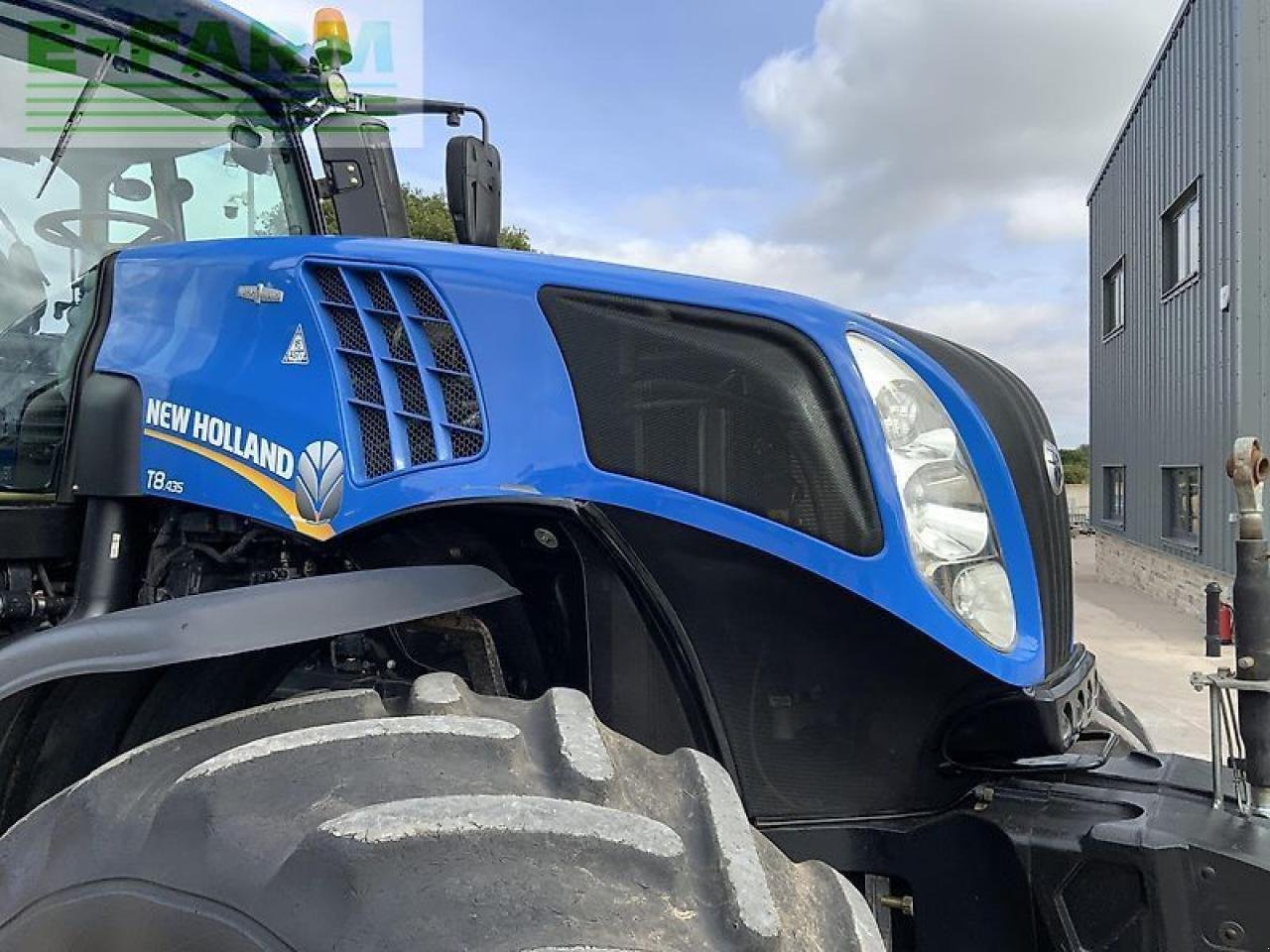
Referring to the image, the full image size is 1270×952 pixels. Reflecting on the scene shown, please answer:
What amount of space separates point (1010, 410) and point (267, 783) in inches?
52.7

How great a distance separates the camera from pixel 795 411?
1.59 m

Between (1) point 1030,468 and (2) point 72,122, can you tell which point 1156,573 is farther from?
(2) point 72,122

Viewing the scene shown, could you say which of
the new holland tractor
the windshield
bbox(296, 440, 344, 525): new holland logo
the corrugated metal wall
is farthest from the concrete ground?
the windshield

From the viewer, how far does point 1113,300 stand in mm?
16875

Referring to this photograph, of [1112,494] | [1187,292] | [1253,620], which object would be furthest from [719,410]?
[1112,494]

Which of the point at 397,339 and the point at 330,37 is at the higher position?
the point at 330,37

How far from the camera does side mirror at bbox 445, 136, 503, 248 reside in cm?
218

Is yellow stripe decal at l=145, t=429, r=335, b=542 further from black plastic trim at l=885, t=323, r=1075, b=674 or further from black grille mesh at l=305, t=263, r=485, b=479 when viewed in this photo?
black plastic trim at l=885, t=323, r=1075, b=674

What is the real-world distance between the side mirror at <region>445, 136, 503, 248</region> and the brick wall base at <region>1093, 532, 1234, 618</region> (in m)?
8.13

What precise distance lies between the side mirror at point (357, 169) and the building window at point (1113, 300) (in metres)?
14.9

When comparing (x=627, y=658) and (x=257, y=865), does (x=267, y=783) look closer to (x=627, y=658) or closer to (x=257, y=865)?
(x=257, y=865)

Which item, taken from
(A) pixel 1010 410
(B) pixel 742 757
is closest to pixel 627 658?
(B) pixel 742 757

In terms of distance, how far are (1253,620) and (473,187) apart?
5.61 ft

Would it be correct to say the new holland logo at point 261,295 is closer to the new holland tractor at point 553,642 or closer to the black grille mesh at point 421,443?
the new holland tractor at point 553,642
